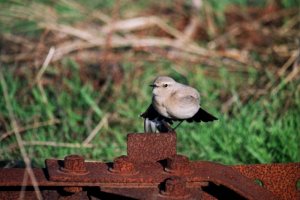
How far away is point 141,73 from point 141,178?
11.9ft

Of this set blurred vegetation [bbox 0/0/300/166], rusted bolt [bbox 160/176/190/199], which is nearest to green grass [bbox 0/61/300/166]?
blurred vegetation [bbox 0/0/300/166]

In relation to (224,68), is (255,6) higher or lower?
higher

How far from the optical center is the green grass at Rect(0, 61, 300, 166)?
423 cm

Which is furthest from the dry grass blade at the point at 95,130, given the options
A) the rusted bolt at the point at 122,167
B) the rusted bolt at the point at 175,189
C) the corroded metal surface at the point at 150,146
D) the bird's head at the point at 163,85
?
the rusted bolt at the point at 175,189

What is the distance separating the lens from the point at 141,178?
2.43 metres

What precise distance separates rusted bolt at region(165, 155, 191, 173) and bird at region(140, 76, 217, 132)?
0.70m

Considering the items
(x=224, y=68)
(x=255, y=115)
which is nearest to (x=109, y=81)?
(x=224, y=68)

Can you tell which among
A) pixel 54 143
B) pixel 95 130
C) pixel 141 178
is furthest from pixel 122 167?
pixel 95 130

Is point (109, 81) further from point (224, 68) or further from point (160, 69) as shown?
point (224, 68)

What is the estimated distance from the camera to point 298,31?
21.7 feet

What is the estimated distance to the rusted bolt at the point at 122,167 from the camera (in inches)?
97.3

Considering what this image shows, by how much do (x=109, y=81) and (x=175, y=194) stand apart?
3491mm

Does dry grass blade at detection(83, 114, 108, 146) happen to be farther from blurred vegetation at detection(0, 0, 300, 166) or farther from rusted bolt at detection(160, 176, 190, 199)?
rusted bolt at detection(160, 176, 190, 199)

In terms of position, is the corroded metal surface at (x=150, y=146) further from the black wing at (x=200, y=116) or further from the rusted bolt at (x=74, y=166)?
the black wing at (x=200, y=116)
